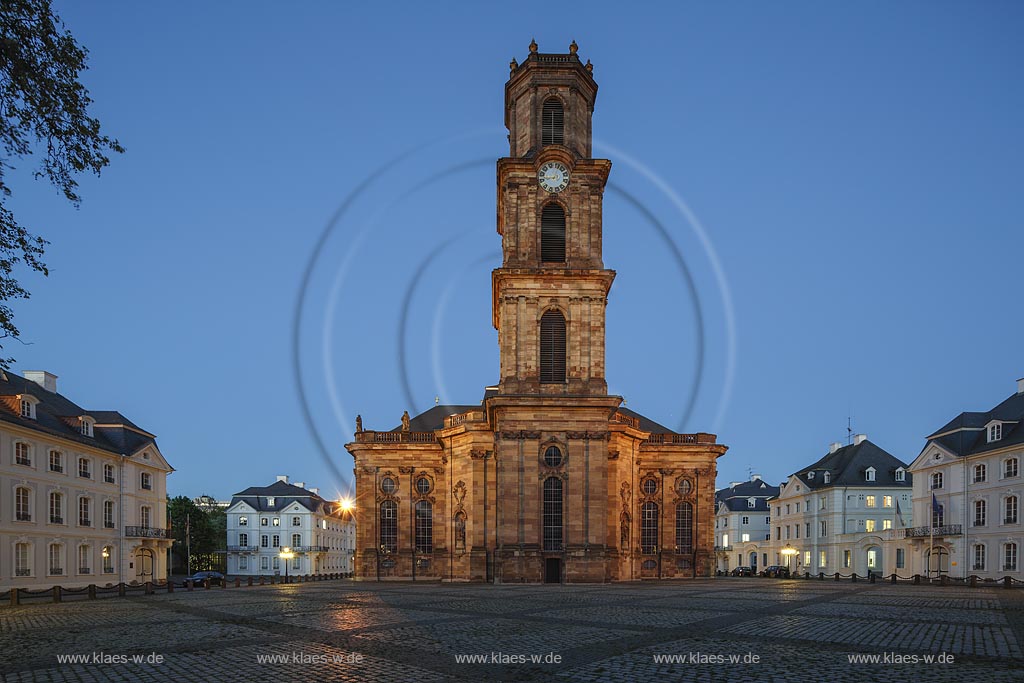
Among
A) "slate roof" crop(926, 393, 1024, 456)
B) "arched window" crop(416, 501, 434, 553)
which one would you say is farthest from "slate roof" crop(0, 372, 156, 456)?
"slate roof" crop(926, 393, 1024, 456)

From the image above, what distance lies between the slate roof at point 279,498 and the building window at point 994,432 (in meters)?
80.0

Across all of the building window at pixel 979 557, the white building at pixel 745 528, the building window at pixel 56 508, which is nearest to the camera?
the building window at pixel 56 508

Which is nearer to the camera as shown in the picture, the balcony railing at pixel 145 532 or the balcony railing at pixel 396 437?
the balcony railing at pixel 145 532

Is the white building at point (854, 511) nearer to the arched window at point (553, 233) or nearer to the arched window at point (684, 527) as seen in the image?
the arched window at point (684, 527)

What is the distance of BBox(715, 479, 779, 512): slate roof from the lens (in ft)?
342

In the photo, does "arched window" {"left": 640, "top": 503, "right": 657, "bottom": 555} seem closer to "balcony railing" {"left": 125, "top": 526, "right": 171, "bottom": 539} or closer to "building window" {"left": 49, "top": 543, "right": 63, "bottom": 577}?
"balcony railing" {"left": 125, "top": 526, "right": 171, "bottom": 539}

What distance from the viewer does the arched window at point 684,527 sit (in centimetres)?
6147

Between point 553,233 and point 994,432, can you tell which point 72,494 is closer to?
point 553,233

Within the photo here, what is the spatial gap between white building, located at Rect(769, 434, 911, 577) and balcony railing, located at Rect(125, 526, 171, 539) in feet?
194

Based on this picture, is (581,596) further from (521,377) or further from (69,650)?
(69,650)

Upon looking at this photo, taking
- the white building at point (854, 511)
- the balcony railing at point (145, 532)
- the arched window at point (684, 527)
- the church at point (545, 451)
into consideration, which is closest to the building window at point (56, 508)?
the balcony railing at point (145, 532)

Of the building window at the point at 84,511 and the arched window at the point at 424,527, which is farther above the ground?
the building window at the point at 84,511

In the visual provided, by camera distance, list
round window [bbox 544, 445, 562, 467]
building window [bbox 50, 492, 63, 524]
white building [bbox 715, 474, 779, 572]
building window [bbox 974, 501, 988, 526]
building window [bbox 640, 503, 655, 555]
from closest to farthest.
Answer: building window [bbox 50, 492, 63, 524] < round window [bbox 544, 445, 562, 467] < building window [bbox 974, 501, 988, 526] < building window [bbox 640, 503, 655, 555] < white building [bbox 715, 474, 779, 572]

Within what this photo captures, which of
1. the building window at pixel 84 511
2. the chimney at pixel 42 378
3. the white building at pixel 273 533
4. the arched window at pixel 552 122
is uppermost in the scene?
the arched window at pixel 552 122
